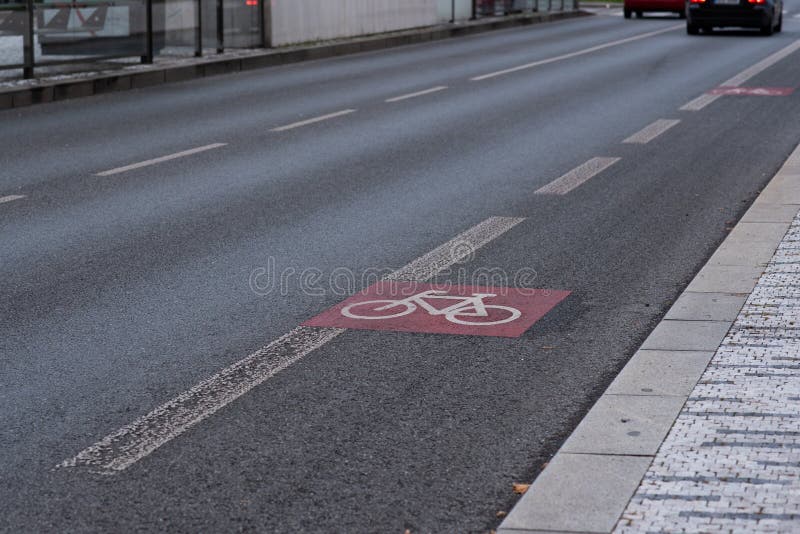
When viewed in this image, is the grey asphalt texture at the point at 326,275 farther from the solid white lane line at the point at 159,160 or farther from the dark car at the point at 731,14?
the dark car at the point at 731,14

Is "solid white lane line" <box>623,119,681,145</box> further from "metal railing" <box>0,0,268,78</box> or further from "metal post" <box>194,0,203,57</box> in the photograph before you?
"metal post" <box>194,0,203,57</box>

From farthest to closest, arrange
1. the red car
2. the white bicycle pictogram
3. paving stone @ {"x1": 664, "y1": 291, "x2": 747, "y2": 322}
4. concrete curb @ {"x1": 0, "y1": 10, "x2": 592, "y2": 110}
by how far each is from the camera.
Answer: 1. the red car
2. concrete curb @ {"x1": 0, "y1": 10, "x2": 592, "y2": 110}
3. the white bicycle pictogram
4. paving stone @ {"x1": 664, "y1": 291, "x2": 747, "y2": 322}

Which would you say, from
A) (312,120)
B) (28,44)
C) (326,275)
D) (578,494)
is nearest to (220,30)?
(28,44)

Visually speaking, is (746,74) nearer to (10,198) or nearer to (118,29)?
(118,29)

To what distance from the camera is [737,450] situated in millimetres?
4566

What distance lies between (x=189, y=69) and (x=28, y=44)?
3.22 metres

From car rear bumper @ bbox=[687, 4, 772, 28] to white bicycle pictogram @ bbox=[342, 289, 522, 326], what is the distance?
1054 inches

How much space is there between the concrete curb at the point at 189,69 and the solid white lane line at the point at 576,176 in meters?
8.14

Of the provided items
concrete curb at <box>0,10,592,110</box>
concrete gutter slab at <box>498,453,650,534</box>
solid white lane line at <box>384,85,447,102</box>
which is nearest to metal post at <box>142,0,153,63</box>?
concrete curb at <box>0,10,592,110</box>

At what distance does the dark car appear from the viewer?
105 ft

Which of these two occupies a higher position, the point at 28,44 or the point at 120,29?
the point at 120,29

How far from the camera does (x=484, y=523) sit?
4.09 meters

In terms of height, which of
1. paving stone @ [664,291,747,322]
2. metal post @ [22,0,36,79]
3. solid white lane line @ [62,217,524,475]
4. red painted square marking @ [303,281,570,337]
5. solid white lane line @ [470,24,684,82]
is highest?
metal post @ [22,0,36,79]

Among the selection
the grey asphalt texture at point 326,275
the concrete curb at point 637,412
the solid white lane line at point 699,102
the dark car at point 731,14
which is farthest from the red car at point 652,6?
the concrete curb at point 637,412
